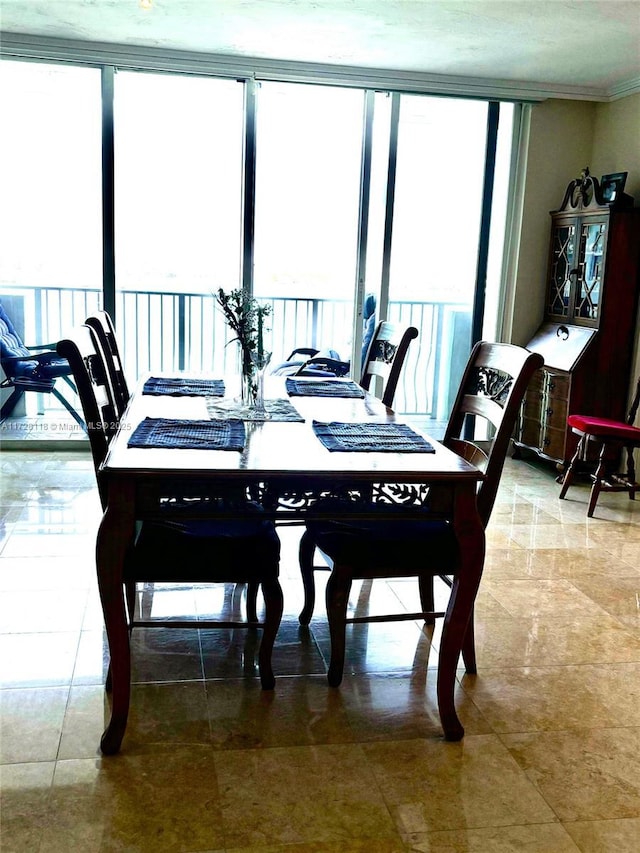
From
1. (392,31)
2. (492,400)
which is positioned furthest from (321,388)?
(392,31)

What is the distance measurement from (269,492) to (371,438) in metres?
0.49

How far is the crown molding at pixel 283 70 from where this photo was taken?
491cm

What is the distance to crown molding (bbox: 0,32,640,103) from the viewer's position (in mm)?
4906

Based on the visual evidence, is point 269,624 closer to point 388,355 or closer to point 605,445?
point 388,355

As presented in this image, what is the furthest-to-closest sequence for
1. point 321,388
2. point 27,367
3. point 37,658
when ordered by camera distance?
1. point 27,367
2. point 321,388
3. point 37,658

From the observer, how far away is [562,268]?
554cm

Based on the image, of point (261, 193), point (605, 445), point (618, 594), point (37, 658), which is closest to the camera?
point (37, 658)

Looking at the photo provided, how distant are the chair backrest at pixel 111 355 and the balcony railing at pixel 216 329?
1908 millimetres

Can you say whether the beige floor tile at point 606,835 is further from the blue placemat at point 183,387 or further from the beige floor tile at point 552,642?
the blue placemat at point 183,387

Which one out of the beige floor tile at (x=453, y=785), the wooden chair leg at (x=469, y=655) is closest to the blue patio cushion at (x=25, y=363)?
the wooden chair leg at (x=469, y=655)

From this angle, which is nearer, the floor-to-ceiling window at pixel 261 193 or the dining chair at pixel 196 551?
the dining chair at pixel 196 551

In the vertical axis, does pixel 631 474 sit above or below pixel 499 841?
above

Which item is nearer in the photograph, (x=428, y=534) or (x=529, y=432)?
(x=428, y=534)

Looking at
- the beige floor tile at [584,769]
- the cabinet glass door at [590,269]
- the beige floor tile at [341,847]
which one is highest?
the cabinet glass door at [590,269]
